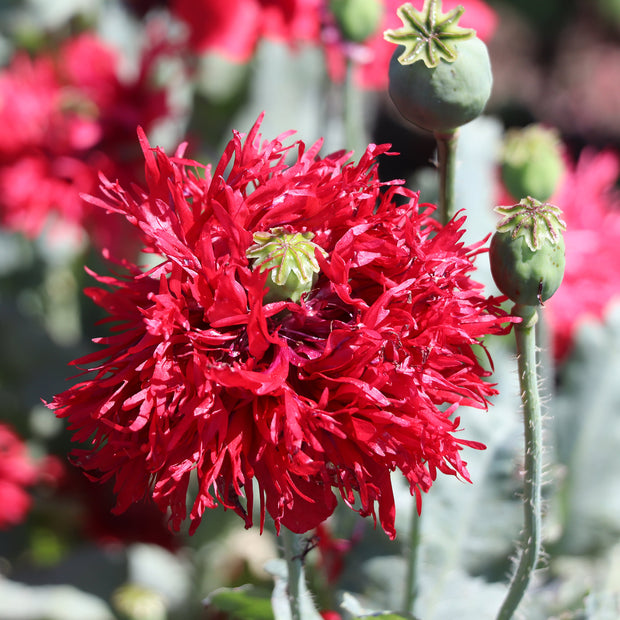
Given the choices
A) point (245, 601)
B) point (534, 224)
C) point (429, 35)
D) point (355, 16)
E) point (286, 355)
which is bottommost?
point (245, 601)

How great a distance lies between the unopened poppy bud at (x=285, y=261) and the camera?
1.53 ft

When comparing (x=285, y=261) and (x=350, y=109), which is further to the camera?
(x=350, y=109)

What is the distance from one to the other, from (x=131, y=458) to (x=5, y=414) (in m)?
0.88

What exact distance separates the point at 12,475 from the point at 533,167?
0.80 meters

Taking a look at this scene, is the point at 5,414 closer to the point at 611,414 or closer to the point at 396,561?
the point at 396,561

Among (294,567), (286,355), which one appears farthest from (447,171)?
(294,567)

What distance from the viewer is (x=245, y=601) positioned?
62cm

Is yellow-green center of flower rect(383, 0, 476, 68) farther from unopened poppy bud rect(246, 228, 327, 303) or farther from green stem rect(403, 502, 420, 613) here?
green stem rect(403, 502, 420, 613)

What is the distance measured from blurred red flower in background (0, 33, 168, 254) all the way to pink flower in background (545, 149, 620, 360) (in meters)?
0.60

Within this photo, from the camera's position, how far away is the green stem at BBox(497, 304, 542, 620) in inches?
18.8

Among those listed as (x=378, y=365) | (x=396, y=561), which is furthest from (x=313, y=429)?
(x=396, y=561)

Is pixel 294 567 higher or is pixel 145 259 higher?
pixel 145 259

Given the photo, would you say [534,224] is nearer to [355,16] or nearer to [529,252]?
[529,252]

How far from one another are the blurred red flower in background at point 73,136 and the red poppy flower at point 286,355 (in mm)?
570
